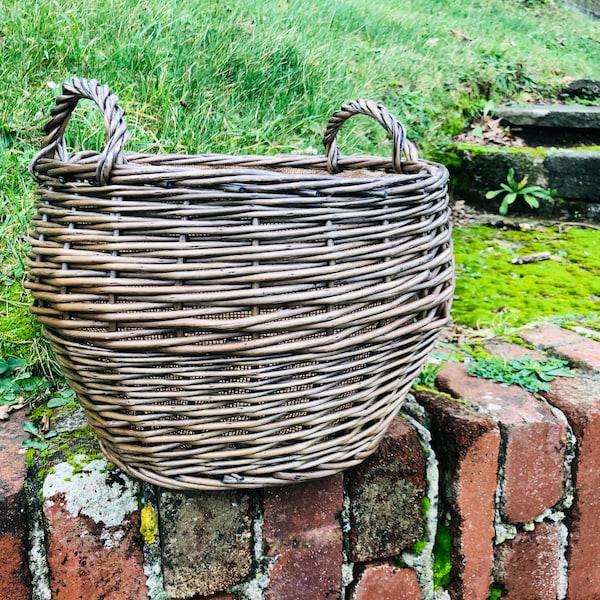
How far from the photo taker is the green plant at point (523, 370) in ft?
4.27

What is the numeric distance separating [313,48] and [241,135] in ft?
3.68

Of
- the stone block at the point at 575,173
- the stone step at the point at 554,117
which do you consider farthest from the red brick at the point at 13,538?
the stone step at the point at 554,117

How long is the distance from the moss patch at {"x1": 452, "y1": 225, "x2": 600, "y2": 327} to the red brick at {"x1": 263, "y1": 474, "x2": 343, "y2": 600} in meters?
0.81

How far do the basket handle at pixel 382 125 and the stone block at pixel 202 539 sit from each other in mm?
640

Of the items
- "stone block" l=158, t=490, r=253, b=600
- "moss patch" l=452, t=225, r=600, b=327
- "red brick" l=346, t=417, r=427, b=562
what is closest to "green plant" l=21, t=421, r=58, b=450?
"stone block" l=158, t=490, r=253, b=600

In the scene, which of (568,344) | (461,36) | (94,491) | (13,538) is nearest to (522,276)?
(568,344)

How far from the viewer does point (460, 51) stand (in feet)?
13.1

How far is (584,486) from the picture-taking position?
1234mm

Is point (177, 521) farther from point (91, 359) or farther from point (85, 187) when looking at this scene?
point (85, 187)

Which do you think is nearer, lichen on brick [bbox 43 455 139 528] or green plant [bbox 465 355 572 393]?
lichen on brick [bbox 43 455 139 528]

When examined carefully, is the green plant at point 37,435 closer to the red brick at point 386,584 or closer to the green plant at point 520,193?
the red brick at point 386,584

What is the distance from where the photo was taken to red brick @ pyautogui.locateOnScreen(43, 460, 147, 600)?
3.13 feet

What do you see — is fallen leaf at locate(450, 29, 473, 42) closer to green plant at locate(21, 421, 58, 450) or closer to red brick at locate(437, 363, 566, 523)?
red brick at locate(437, 363, 566, 523)

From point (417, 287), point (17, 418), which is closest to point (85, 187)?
point (417, 287)
